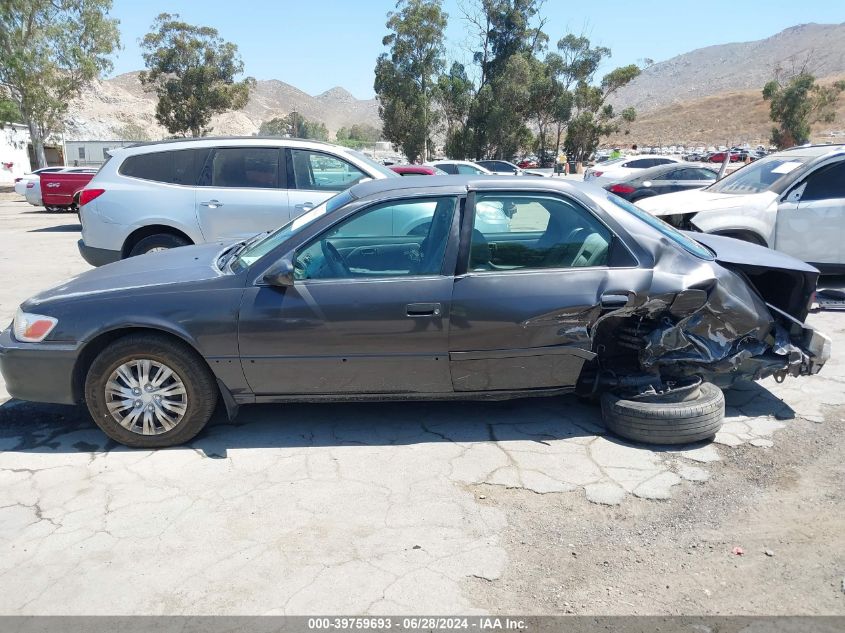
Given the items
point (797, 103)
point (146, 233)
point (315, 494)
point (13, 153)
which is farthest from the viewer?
point (797, 103)

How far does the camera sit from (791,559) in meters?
2.93

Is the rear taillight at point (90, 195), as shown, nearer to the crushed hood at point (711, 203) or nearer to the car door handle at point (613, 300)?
the car door handle at point (613, 300)

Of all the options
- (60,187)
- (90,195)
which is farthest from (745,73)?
(90,195)

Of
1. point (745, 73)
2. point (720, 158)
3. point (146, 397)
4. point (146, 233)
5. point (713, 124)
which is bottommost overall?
point (146, 397)

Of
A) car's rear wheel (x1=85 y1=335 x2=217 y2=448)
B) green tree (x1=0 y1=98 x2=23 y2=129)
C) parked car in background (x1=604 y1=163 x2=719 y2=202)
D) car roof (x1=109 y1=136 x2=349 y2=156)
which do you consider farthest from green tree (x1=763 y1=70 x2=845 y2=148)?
car's rear wheel (x1=85 y1=335 x2=217 y2=448)

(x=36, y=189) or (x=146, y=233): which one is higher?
(x=36, y=189)

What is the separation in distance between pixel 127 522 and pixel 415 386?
5.71 ft

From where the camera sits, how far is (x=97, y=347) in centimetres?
391

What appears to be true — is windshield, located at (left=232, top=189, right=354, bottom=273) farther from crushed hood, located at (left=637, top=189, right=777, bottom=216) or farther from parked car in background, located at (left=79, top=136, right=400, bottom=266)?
crushed hood, located at (left=637, top=189, right=777, bottom=216)

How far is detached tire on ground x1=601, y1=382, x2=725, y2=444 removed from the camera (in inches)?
152

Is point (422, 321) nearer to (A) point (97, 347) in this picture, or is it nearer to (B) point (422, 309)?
(B) point (422, 309)

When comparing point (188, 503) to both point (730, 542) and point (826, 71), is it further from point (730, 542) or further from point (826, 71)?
point (826, 71)

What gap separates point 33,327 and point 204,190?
12.4 ft

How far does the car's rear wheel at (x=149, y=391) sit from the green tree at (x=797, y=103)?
53275 millimetres
